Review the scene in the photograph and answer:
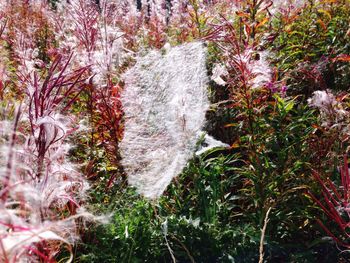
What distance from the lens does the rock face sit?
90.8 inches

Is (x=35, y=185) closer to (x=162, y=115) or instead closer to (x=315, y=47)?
(x=162, y=115)

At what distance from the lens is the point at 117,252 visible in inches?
76.7

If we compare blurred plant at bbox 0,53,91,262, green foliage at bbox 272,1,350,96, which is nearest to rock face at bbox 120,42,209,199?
blurred plant at bbox 0,53,91,262

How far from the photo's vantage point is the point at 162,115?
257 centimetres

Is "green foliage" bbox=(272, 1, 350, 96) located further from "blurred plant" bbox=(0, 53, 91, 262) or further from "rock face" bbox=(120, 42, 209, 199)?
"blurred plant" bbox=(0, 53, 91, 262)

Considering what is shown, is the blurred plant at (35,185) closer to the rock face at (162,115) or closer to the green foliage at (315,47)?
the rock face at (162,115)

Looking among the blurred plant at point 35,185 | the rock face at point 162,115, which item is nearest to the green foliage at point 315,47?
the rock face at point 162,115

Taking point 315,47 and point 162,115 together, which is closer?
point 162,115

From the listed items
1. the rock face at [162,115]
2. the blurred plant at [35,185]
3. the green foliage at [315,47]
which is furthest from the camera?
the green foliage at [315,47]

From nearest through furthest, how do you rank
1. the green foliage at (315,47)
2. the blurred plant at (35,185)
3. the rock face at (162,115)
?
the blurred plant at (35,185), the rock face at (162,115), the green foliage at (315,47)

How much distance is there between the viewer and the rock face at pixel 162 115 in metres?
2.31

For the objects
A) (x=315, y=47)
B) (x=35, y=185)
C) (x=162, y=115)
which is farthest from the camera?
(x=315, y=47)

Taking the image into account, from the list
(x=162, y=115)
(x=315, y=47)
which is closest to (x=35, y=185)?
(x=162, y=115)

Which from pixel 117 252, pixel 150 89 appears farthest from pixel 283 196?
pixel 150 89
